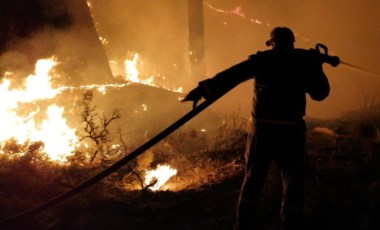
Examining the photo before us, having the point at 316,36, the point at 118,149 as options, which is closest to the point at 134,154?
the point at 118,149

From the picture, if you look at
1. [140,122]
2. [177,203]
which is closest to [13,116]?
[140,122]

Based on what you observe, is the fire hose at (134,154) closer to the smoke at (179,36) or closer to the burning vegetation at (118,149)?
the burning vegetation at (118,149)

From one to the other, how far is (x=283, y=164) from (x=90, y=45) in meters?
9.67

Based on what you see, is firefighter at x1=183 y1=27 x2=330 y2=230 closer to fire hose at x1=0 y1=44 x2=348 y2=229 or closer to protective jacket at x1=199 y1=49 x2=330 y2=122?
protective jacket at x1=199 y1=49 x2=330 y2=122

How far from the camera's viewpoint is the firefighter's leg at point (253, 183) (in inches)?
152

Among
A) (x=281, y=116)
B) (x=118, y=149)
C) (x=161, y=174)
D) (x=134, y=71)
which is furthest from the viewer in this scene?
(x=134, y=71)

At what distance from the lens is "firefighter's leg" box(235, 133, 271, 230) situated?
387cm

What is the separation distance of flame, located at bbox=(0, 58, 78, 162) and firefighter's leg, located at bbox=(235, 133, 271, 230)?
5.14m

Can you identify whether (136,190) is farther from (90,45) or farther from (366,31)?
(366,31)

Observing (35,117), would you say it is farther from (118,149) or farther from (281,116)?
(281,116)

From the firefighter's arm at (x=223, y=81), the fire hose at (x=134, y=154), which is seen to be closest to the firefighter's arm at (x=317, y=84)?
the fire hose at (x=134, y=154)

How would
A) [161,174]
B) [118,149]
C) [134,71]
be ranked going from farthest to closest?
1. [134,71]
2. [118,149]
3. [161,174]

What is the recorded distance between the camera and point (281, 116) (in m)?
3.85

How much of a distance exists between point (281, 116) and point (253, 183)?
31.0 inches
